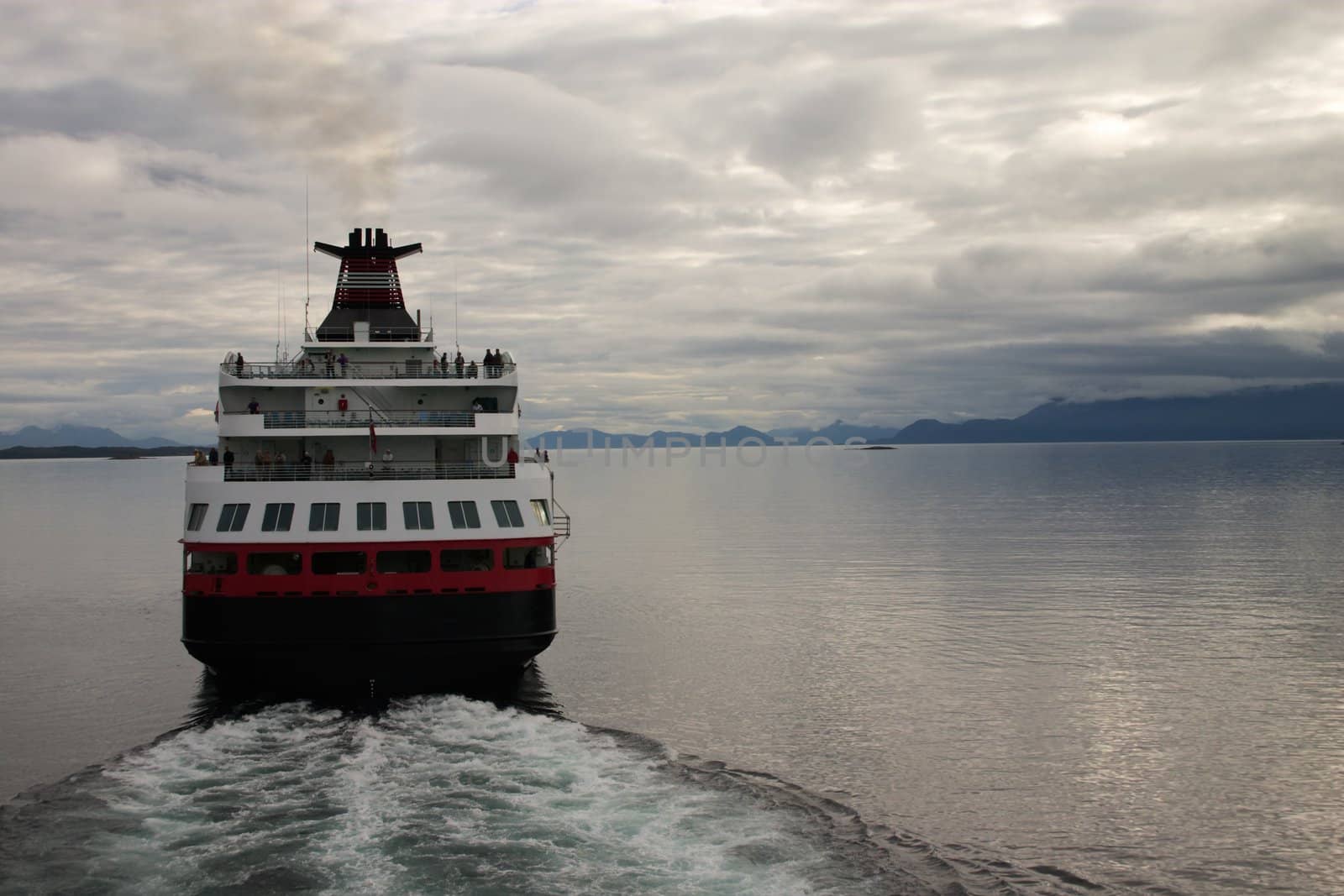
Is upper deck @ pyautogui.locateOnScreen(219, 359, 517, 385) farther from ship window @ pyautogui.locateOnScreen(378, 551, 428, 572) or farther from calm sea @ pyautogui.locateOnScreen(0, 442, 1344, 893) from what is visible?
calm sea @ pyautogui.locateOnScreen(0, 442, 1344, 893)

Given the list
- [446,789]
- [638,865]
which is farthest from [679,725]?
[638,865]

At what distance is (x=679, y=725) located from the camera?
92.8 feet

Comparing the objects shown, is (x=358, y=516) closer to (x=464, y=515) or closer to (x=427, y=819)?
(x=464, y=515)

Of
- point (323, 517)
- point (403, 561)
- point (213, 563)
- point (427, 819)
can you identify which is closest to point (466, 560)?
point (403, 561)

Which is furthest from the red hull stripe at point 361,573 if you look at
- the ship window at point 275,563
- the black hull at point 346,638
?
the black hull at point 346,638

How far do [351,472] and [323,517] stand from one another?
2.40m

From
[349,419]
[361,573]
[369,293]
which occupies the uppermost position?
[369,293]

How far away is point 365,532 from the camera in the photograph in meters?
29.6

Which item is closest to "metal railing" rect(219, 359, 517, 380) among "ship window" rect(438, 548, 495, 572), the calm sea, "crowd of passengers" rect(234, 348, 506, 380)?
"crowd of passengers" rect(234, 348, 506, 380)

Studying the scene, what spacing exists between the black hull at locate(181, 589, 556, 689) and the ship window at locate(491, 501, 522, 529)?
237 cm

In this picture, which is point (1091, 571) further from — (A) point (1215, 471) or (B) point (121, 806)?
(A) point (1215, 471)

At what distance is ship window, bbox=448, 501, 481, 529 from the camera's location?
3038cm

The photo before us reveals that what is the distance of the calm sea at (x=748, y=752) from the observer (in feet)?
63.2

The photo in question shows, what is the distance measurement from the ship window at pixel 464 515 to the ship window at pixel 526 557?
4.29ft
